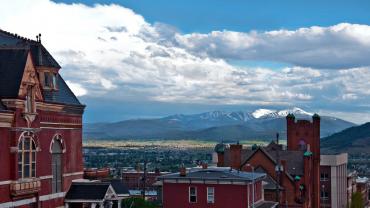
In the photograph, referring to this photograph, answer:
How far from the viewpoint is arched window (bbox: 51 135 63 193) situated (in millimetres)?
42000

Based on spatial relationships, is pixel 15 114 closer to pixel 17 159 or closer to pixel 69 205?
pixel 17 159

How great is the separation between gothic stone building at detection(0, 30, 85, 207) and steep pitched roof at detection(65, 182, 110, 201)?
54 centimetres

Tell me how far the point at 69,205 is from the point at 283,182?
4011cm

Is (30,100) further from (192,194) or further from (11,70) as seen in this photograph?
(192,194)

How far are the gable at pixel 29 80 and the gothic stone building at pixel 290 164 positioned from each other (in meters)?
36.6

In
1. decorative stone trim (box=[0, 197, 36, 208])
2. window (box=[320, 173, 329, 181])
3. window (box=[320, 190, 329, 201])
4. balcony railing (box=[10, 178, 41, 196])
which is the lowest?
window (box=[320, 190, 329, 201])

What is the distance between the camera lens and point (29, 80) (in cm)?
3762

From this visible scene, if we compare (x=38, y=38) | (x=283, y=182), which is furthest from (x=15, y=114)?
(x=283, y=182)

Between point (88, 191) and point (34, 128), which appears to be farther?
point (88, 191)

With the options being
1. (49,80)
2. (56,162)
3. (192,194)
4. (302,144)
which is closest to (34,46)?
(49,80)

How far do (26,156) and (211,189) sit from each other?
2694cm

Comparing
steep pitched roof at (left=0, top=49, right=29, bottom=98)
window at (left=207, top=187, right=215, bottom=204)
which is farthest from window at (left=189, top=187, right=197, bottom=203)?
steep pitched roof at (left=0, top=49, right=29, bottom=98)

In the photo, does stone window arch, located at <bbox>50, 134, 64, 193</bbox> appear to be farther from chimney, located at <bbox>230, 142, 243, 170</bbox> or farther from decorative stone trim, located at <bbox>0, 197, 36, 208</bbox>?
chimney, located at <bbox>230, 142, 243, 170</bbox>

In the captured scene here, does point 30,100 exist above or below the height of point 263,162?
above
